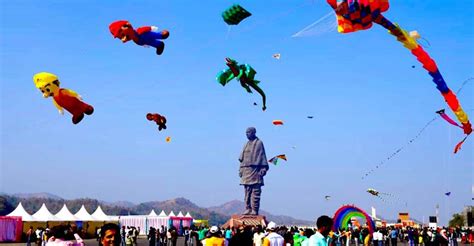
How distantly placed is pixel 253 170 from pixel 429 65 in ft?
246

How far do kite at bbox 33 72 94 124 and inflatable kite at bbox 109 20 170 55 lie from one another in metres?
2.23

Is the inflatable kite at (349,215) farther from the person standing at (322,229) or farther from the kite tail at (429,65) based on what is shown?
the person standing at (322,229)

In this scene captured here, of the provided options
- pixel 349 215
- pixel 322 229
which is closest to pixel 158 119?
pixel 349 215

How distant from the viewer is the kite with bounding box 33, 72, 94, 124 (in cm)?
1770

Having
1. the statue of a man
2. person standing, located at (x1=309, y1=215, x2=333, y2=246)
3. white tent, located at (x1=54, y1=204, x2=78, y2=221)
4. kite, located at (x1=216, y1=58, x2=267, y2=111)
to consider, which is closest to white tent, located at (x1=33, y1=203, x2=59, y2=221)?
white tent, located at (x1=54, y1=204, x2=78, y2=221)

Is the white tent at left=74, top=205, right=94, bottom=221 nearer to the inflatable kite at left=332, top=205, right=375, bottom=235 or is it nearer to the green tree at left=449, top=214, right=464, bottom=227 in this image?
the inflatable kite at left=332, top=205, right=375, bottom=235

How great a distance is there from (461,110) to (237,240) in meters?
11.7

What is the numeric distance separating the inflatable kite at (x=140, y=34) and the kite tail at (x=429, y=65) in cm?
690

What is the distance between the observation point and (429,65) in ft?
52.4

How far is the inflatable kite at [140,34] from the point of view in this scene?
17750 millimetres

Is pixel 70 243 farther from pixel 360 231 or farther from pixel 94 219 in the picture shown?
pixel 94 219

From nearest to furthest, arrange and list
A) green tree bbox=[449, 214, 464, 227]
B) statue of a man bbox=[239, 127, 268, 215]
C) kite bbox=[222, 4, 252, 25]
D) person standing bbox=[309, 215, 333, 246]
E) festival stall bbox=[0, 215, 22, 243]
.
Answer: person standing bbox=[309, 215, 333, 246] → kite bbox=[222, 4, 252, 25] → festival stall bbox=[0, 215, 22, 243] → statue of a man bbox=[239, 127, 268, 215] → green tree bbox=[449, 214, 464, 227]

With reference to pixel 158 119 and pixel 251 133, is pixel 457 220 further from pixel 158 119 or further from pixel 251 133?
pixel 158 119

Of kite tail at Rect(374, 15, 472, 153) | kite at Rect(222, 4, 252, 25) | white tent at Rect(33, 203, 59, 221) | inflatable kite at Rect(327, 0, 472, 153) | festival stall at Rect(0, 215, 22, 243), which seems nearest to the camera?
inflatable kite at Rect(327, 0, 472, 153)
